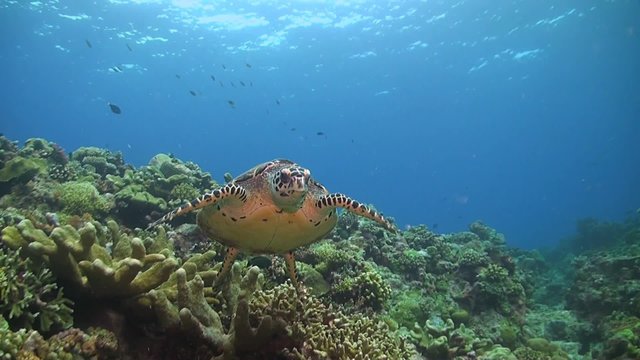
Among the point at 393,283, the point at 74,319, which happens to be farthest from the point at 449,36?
the point at 74,319

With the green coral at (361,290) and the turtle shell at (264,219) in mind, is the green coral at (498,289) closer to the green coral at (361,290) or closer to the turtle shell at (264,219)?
the green coral at (361,290)

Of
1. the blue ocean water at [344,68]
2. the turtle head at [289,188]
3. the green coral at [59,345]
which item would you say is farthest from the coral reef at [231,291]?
the blue ocean water at [344,68]

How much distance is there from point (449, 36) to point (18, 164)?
44.9 m

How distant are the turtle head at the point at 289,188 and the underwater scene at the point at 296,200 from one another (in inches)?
1.6

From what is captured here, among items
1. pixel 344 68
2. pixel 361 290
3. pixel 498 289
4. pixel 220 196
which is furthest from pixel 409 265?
pixel 344 68

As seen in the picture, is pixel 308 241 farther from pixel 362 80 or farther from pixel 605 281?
pixel 362 80

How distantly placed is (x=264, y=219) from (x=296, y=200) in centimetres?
67

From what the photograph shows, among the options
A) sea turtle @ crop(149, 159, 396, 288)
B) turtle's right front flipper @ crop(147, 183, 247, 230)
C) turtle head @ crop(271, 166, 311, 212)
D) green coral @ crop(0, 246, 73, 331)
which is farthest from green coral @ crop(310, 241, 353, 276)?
green coral @ crop(0, 246, 73, 331)

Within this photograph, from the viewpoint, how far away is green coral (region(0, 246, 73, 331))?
3955mm

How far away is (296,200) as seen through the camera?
5.73 metres

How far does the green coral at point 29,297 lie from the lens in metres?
3.96

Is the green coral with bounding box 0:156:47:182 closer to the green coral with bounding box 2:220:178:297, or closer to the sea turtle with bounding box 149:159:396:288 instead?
the sea turtle with bounding box 149:159:396:288

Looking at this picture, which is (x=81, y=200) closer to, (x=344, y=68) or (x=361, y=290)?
(x=361, y=290)

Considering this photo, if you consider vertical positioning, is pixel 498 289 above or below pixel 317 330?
above
